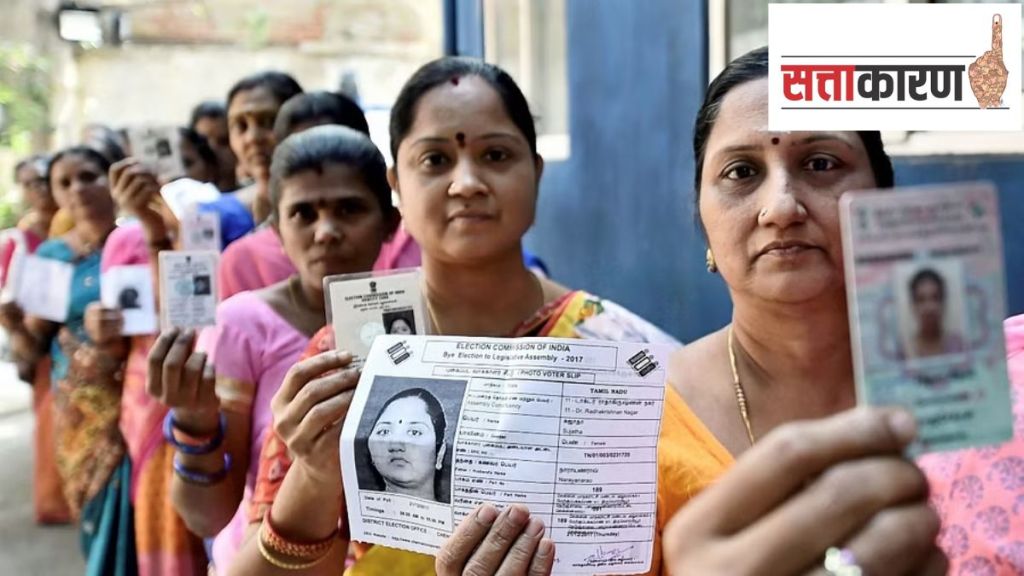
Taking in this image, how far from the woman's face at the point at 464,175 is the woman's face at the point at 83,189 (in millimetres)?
1942

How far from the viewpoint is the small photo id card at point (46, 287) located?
2982mm

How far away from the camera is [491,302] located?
152cm

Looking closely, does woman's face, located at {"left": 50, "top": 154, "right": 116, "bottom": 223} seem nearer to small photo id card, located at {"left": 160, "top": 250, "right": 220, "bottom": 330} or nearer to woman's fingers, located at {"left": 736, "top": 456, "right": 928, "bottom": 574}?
small photo id card, located at {"left": 160, "top": 250, "right": 220, "bottom": 330}

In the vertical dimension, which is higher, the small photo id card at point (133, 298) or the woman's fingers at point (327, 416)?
the small photo id card at point (133, 298)

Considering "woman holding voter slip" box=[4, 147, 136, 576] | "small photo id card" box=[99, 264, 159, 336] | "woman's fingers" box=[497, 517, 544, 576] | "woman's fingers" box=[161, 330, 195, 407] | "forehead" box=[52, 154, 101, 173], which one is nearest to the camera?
"woman's fingers" box=[497, 517, 544, 576]

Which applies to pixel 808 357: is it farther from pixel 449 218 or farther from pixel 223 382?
pixel 223 382

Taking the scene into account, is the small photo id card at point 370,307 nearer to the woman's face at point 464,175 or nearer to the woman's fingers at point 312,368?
the woman's fingers at point 312,368

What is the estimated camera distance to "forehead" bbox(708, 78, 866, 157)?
0.95 meters

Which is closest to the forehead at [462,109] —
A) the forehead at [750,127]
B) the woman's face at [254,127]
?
the forehead at [750,127]

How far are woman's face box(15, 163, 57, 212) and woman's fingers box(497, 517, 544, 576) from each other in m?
3.97

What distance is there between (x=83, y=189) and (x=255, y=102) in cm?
76

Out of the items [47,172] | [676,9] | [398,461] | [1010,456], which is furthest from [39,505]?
[1010,456]

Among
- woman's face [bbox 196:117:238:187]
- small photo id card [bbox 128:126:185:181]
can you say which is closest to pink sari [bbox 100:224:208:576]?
small photo id card [bbox 128:126:185:181]

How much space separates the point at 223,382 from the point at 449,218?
607 mm
